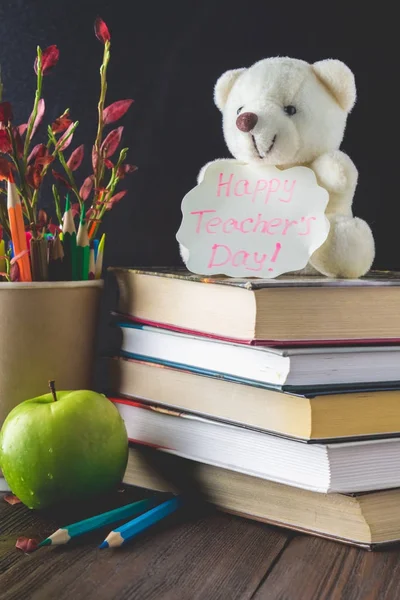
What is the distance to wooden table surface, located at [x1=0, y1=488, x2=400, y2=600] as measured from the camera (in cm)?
67

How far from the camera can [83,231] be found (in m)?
0.97

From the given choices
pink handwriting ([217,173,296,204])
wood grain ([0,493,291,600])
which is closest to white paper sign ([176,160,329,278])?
pink handwriting ([217,173,296,204])

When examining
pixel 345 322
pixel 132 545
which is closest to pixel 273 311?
pixel 345 322

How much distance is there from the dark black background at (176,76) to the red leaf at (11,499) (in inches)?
17.9

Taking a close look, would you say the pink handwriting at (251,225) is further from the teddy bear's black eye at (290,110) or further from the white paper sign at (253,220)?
the teddy bear's black eye at (290,110)

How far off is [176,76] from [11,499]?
2.31ft

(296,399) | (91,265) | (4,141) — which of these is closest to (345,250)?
(296,399)

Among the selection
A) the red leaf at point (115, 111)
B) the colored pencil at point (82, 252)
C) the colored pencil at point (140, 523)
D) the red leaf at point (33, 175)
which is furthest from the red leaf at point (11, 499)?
the red leaf at point (115, 111)

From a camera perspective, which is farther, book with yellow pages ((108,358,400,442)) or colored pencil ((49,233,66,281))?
colored pencil ((49,233,66,281))

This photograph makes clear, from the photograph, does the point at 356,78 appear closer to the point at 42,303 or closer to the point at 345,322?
the point at 345,322

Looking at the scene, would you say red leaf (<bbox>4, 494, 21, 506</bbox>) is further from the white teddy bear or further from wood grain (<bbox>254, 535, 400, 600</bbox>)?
the white teddy bear

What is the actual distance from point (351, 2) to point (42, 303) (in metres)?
0.65

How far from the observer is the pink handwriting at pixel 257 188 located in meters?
0.91

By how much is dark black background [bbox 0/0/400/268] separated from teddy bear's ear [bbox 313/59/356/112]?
0.18m
